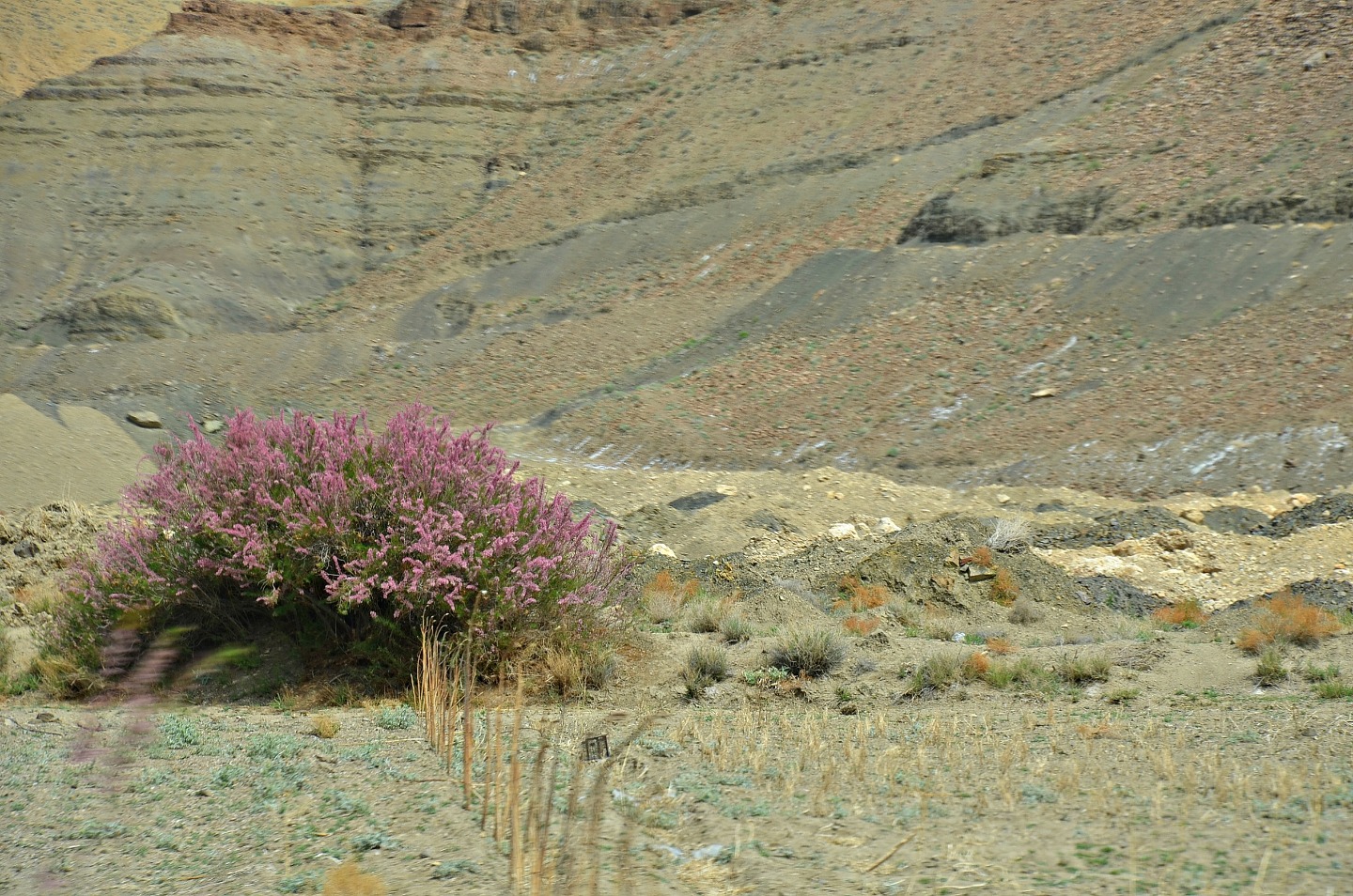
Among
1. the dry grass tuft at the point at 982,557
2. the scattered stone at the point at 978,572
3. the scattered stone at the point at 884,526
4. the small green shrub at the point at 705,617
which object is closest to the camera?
the small green shrub at the point at 705,617

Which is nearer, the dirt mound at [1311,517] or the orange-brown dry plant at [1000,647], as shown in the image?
the orange-brown dry plant at [1000,647]

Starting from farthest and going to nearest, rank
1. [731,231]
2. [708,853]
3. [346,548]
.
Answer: [731,231] < [346,548] < [708,853]

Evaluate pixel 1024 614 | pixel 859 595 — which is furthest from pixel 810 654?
pixel 859 595

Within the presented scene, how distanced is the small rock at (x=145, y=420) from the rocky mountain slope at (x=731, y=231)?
3.75 feet

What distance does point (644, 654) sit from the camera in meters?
9.56

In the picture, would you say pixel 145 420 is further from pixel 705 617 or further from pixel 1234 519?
pixel 1234 519

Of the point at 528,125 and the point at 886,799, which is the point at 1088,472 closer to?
the point at 886,799

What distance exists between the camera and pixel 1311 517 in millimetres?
17344

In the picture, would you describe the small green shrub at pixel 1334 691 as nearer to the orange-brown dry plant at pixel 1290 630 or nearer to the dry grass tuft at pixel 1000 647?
the orange-brown dry plant at pixel 1290 630

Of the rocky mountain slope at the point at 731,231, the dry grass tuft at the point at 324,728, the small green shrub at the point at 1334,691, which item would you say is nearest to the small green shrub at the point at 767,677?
the dry grass tuft at the point at 324,728

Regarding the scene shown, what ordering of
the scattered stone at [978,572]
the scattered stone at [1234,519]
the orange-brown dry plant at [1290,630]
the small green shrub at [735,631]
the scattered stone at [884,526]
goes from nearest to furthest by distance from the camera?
the orange-brown dry plant at [1290,630]
the small green shrub at [735,631]
the scattered stone at [978,572]
the scattered stone at [1234,519]
the scattered stone at [884,526]

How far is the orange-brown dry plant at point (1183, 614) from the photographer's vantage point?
12646 millimetres

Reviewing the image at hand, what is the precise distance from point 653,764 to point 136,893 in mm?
2566

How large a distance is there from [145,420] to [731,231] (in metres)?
20.4
